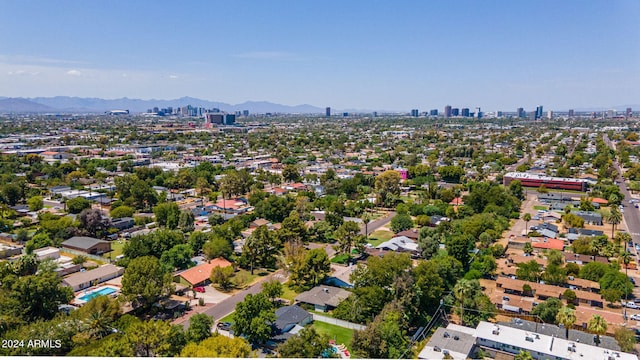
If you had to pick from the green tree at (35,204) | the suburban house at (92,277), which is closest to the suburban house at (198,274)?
the suburban house at (92,277)

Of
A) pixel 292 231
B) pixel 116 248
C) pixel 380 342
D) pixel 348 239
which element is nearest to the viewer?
pixel 380 342

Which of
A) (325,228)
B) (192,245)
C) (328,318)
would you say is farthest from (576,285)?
(192,245)

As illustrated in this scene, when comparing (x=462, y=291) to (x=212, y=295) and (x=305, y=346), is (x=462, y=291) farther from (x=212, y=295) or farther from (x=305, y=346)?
(x=212, y=295)

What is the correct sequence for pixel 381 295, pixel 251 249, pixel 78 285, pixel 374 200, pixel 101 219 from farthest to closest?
pixel 374 200 → pixel 101 219 → pixel 251 249 → pixel 78 285 → pixel 381 295

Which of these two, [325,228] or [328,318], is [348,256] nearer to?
[325,228]

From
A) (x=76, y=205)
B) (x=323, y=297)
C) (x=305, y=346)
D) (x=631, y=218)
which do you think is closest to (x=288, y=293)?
(x=323, y=297)

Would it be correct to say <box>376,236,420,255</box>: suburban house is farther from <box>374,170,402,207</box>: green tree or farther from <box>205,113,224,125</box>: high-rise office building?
<box>205,113,224,125</box>: high-rise office building
